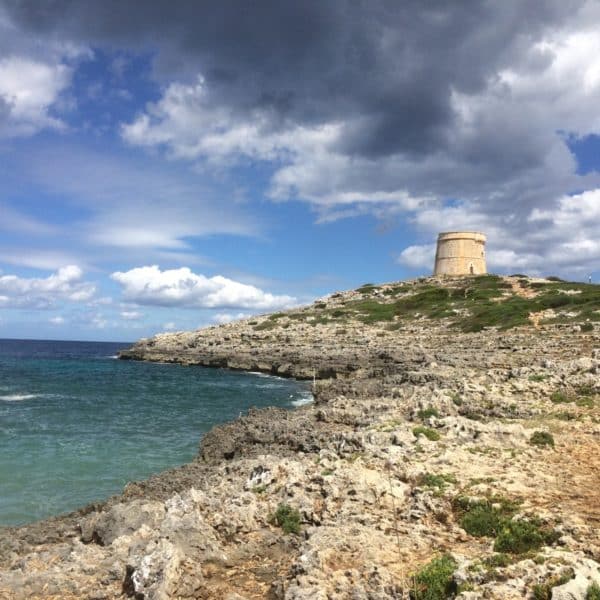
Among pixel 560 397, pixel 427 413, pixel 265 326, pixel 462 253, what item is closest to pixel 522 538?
pixel 427 413

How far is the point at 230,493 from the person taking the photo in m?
11.9

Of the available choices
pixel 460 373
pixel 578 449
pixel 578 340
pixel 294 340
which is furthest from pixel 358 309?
pixel 578 449

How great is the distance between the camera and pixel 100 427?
98.4ft

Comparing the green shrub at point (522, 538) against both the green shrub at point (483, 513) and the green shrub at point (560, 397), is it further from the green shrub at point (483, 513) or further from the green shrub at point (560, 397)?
the green shrub at point (560, 397)

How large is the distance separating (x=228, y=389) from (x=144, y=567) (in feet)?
132

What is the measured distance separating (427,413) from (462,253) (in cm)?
9280

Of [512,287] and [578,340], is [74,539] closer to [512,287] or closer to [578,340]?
[578,340]

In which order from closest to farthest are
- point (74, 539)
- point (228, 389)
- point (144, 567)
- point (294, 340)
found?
point (144, 567) → point (74, 539) → point (228, 389) → point (294, 340)

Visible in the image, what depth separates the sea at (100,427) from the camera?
1862 centimetres

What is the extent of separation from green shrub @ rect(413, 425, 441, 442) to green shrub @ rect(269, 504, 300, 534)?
226 inches

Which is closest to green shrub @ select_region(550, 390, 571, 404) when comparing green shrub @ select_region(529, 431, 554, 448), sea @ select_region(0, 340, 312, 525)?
green shrub @ select_region(529, 431, 554, 448)


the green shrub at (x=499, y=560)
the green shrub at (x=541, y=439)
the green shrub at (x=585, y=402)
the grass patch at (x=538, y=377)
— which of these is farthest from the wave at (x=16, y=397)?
the green shrub at (x=499, y=560)

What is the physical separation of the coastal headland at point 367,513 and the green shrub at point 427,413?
112mm

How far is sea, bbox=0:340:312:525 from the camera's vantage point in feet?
61.1
